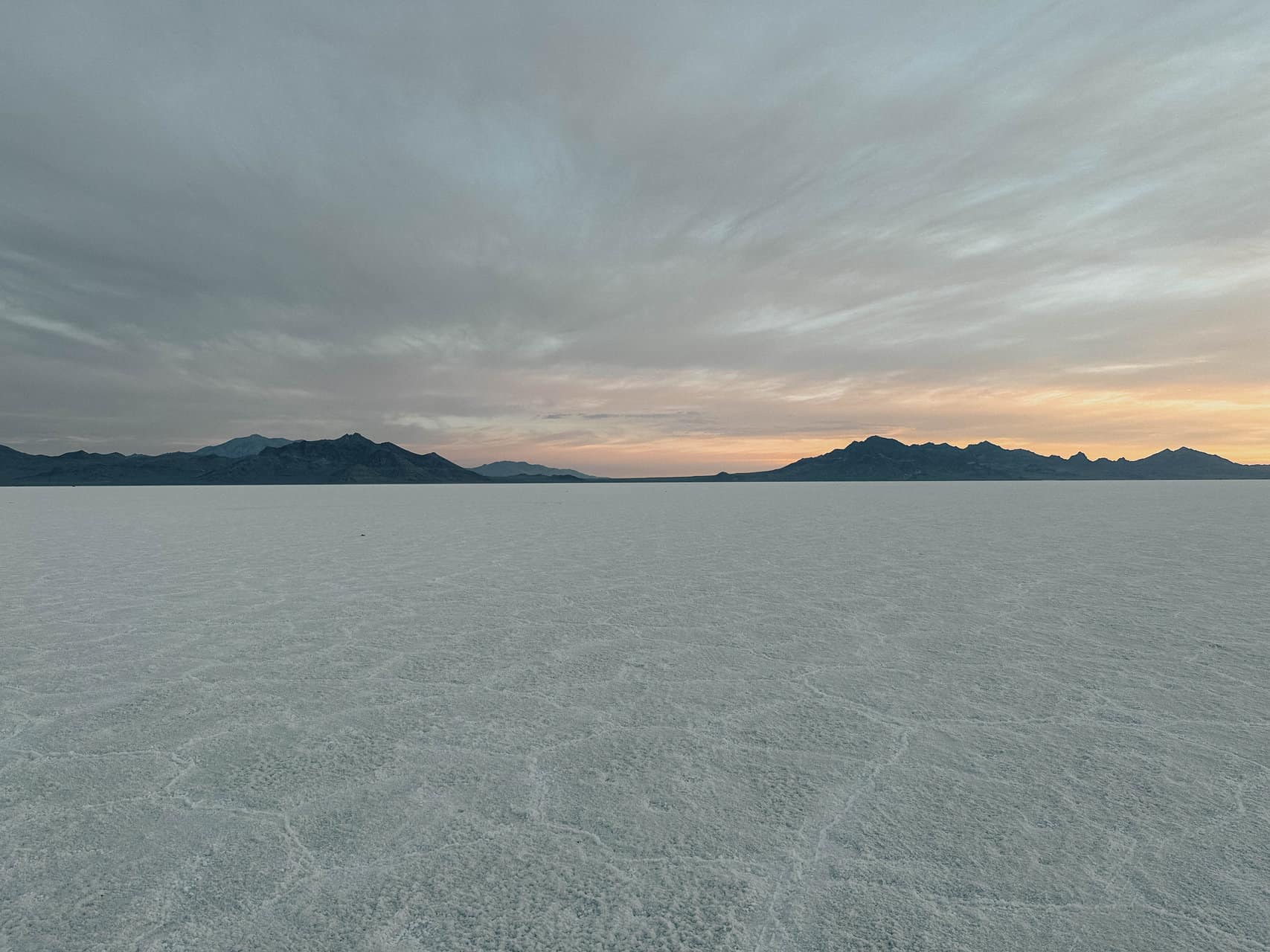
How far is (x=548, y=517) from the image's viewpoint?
31.6 m

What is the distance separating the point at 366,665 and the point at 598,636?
7.54ft

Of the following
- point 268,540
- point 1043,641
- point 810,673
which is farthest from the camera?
point 268,540

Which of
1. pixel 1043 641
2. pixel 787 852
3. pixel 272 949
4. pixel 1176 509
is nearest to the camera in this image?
pixel 272 949

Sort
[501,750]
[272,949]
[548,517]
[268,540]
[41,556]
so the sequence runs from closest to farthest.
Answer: [272,949] < [501,750] < [41,556] < [268,540] < [548,517]

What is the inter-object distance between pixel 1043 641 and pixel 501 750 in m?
5.59

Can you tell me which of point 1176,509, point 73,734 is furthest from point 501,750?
point 1176,509

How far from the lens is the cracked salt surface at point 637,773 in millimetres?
2607

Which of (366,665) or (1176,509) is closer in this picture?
(366,665)

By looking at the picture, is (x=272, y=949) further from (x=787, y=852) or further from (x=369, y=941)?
(x=787, y=852)

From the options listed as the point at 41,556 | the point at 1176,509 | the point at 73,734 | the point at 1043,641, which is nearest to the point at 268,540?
the point at 41,556

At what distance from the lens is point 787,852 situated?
119 inches

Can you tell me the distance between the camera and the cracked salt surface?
8.55 feet

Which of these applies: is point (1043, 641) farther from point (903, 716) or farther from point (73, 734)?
point (73, 734)

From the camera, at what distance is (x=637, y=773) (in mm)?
3871
